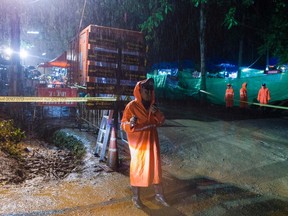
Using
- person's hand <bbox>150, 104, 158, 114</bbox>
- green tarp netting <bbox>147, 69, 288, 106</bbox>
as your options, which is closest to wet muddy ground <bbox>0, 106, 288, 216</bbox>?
person's hand <bbox>150, 104, 158, 114</bbox>

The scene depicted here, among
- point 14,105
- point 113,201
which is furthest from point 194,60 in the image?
point 113,201

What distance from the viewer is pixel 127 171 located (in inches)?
217

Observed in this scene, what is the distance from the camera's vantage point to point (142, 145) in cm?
396

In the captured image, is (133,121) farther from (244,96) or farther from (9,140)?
(244,96)

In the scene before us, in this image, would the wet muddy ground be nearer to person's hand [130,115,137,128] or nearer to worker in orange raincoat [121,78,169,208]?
worker in orange raincoat [121,78,169,208]

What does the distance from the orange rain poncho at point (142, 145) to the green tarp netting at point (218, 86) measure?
12111 millimetres

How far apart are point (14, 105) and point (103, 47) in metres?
6.42

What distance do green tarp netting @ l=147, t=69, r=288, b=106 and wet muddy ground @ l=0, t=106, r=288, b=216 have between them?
6.88 meters

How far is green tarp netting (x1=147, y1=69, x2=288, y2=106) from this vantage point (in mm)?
14250

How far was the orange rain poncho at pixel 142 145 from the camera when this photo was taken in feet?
12.9

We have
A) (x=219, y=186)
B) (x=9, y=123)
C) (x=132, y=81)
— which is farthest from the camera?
(x=9, y=123)

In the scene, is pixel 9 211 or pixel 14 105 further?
pixel 14 105

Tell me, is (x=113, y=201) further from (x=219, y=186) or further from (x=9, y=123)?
(x=9, y=123)

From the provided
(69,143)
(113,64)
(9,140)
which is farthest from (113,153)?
(9,140)
